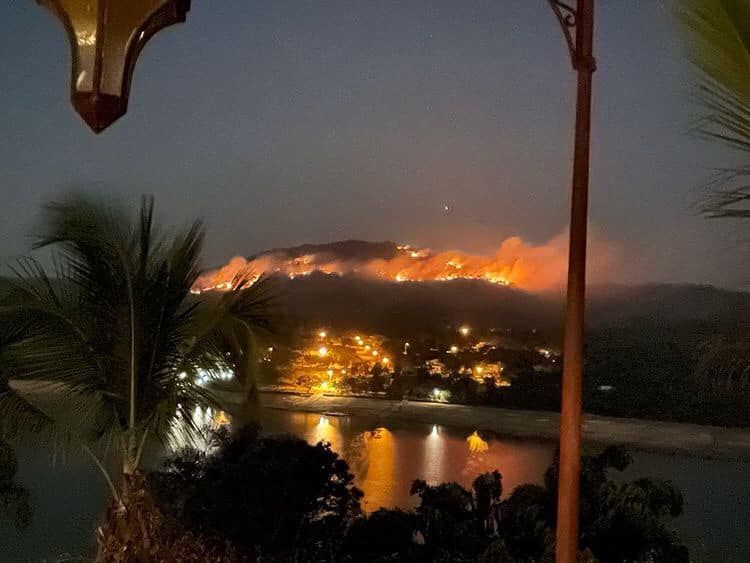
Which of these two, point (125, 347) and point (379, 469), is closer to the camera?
point (125, 347)

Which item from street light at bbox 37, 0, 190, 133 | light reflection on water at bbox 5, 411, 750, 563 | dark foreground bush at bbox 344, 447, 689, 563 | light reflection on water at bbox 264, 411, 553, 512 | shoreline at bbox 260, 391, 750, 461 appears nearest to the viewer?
street light at bbox 37, 0, 190, 133

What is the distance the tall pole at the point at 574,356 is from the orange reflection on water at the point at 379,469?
838cm

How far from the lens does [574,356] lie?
132 inches

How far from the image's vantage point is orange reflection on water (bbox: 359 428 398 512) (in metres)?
13.0

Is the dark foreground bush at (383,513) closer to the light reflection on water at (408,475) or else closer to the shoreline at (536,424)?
the light reflection on water at (408,475)

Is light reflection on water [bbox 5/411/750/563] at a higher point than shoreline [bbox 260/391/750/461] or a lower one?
lower

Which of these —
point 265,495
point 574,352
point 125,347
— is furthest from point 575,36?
point 265,495

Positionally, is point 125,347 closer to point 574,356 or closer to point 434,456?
point 574,356

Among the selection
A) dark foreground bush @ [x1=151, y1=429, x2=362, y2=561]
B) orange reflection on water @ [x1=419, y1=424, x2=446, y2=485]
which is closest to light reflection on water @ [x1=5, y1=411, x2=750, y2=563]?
orange reflection on water @ [x1=419, y1=424, x2=446, y2=485]

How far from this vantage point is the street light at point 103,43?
1.54m

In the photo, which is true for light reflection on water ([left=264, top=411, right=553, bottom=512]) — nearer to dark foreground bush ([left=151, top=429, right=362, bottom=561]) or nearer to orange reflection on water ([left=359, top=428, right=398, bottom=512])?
orange reflection on water ([left=359, top=428, right=398, bottom=512])

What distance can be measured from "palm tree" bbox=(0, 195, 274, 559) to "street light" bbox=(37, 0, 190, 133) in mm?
4504

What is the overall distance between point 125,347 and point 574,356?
3.80 m

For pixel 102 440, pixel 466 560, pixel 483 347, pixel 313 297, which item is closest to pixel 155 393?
pixel 102 440
